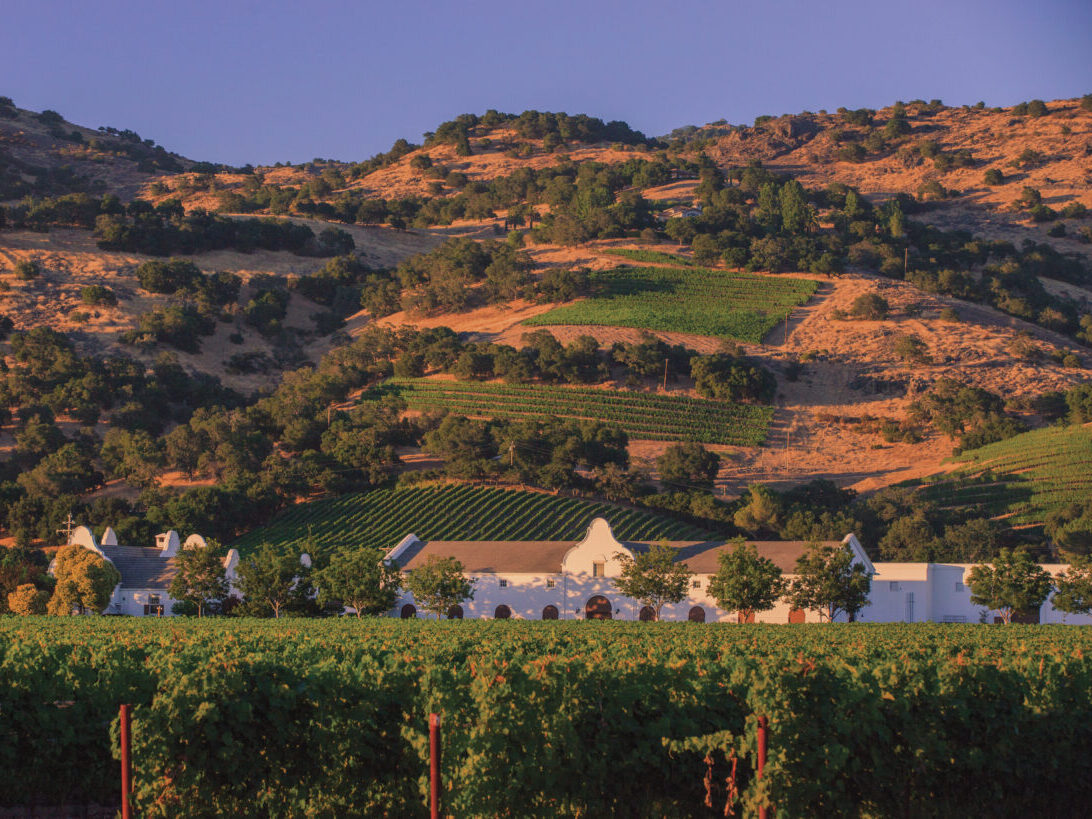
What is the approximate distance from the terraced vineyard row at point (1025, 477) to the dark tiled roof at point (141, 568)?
5544cm

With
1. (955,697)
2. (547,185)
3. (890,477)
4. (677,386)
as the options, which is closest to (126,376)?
(677,386)

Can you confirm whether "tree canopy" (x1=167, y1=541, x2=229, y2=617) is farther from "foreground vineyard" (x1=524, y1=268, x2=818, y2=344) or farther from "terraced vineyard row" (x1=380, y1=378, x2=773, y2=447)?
"foreground vineyard" (x1=524, y1=268, x2=818, y2=344)

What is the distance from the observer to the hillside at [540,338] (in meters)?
87.1

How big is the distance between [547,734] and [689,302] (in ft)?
361

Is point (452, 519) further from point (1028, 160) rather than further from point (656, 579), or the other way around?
point (1028, 160)

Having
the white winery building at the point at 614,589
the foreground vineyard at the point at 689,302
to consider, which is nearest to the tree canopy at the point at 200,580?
the white winery building at the point at 614,589

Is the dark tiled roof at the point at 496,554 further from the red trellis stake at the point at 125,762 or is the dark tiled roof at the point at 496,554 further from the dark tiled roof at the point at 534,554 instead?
the red trellis stake at the point at 125,762

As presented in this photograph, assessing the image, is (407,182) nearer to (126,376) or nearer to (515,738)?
(126,376)

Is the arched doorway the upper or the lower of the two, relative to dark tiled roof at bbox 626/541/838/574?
lower

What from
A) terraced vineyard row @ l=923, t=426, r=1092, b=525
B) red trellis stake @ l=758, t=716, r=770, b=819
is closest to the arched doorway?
terraced vineyard row @ l=923, t=426, r=1092, b=525

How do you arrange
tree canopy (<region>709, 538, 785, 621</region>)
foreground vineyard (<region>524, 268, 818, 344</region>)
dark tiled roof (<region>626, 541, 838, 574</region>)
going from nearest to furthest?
tree canopy (<region>709, 538, 785, 621</region>) < dark tiled roof (<region>626, 541, 838, 574</region>) < foreground vineyard (<region>524, 268, 818, 344</region>)

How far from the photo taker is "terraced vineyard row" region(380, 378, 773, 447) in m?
98.3

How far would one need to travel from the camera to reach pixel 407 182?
19525 cm

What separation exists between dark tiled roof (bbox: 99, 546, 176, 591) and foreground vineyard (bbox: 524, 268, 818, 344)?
2293 inches
